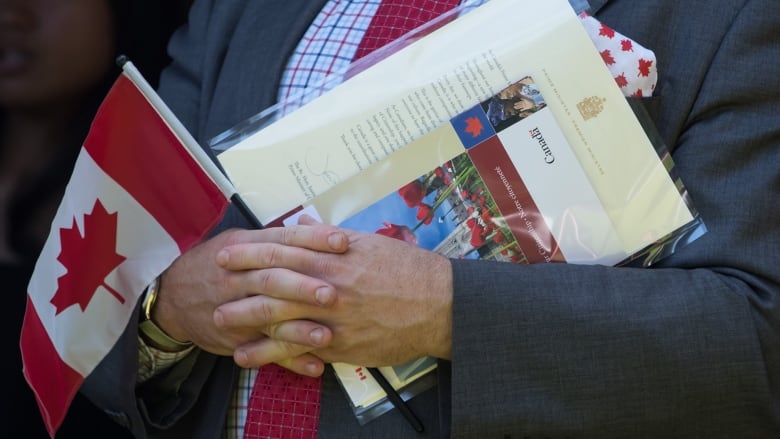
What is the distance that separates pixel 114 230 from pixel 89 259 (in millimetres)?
54

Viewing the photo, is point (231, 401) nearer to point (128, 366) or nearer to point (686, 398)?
point (128, 366)

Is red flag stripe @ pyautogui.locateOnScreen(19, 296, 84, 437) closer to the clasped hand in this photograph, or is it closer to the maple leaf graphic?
the maple leaf graphic

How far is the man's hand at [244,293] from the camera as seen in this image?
1154 millimetres

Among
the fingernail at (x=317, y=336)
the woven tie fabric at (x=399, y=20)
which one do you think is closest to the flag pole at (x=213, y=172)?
the fingernail at (x=317, y=336)

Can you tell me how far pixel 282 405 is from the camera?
1308mm

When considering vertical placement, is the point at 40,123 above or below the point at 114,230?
above

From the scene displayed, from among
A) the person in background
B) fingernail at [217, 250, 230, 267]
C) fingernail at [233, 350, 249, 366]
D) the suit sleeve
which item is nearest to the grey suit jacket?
the suit sleeve

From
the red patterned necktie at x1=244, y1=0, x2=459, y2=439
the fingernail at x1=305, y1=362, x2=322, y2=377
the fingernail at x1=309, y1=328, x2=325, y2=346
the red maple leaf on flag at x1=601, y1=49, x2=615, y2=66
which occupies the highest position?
the red maple leaf on flag at x1=601, y1=49, x2=615, y2=66

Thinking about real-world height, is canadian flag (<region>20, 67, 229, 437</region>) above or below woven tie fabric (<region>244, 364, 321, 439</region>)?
above

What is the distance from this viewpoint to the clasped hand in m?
1.16

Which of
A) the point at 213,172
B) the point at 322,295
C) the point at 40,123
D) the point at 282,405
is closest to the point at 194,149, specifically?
the point at 213,172

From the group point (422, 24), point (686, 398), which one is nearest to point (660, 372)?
point (686, 398)

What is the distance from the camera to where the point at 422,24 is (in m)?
1.38

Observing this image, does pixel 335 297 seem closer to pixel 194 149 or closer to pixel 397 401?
pixel 397 401
